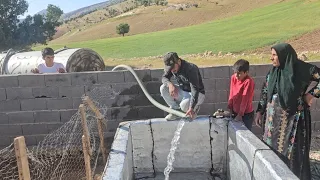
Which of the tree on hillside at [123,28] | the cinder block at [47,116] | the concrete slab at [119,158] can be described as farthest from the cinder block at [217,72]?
the tree on hillside at [123,28]

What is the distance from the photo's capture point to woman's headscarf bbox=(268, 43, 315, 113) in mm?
3596

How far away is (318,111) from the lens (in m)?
5.57

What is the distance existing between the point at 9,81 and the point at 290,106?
3.97 meters

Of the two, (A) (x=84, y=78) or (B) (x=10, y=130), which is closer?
(A) (x=84, y=78)

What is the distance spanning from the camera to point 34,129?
5.70m

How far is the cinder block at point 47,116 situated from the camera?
5637 mm

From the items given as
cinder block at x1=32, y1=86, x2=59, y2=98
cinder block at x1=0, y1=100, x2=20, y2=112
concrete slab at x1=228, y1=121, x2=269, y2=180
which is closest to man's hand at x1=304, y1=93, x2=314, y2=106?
concrete slab at x1=228, y1=121, x2=269, y2=180

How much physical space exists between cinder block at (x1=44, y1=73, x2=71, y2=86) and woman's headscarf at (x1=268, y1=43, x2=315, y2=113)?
10.1ft

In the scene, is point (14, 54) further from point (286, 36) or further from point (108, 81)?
point (286, 36)

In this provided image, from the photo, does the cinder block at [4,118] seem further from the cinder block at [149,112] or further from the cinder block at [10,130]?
the cinder block at [149,112]

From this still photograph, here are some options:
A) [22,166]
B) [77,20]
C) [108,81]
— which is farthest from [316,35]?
[77,20]

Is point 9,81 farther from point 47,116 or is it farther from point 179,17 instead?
point 179,17

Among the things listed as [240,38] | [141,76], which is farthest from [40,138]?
[240,38]

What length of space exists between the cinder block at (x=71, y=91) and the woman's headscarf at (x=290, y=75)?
2964 mm
